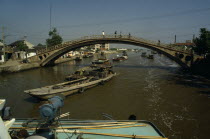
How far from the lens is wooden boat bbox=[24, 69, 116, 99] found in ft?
60.0

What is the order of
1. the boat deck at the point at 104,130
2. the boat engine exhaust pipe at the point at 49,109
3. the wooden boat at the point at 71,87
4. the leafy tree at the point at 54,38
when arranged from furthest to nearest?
the leafy tree at the point at 54,38 → the wooden boat at the point at 71,87 → the boat deck at the point at 104,130 → the boat engine exhaust pipe at the point at 49,109

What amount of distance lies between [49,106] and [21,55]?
61.7 metres

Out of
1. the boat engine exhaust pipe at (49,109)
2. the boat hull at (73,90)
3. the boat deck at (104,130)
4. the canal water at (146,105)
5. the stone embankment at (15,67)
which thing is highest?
the boat engine exhaust pipe at (49,109)

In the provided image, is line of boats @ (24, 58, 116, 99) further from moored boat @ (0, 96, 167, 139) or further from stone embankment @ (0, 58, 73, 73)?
stone embankment @ (0, 58, 73, 73)

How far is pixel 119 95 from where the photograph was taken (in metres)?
22.3

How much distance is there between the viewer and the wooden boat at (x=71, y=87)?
60.0ft

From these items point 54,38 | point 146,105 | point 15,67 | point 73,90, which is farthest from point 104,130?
point 54,38

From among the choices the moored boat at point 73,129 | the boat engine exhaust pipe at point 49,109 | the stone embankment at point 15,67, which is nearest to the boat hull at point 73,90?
the moored boat at point 73,129

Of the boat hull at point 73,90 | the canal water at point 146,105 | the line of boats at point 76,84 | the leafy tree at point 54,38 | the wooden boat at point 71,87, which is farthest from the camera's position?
the leafy tree at point 54,38

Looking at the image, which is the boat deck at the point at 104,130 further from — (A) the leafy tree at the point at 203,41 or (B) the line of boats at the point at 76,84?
(A) the leafy tree at the point at 203,41

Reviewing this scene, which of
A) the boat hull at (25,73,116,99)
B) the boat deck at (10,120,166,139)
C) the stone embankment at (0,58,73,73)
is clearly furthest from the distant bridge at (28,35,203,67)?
the boat deck at (10,120,166,139)

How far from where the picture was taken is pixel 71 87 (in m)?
21.1

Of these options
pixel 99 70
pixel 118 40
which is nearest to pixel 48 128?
pixel 99 70

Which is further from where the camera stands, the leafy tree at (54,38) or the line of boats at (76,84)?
the leafy tree at (54,38)
